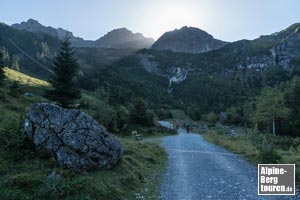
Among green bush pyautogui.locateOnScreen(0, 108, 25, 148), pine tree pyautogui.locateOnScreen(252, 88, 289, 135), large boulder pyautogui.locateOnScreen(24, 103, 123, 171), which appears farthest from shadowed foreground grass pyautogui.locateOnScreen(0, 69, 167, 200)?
pine tree pyautogui.locateOnScreen(252, 88, 289, 135)

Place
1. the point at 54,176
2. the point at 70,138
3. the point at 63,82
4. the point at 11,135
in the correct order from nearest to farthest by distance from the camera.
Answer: the point at 54,176
the point at 70,138
the point at 11,135
the point at 63,82

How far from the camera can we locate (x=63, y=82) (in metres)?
39.3

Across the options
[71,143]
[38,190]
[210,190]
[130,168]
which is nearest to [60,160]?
[71,143]

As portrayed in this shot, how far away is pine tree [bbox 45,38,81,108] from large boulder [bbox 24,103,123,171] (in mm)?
24380

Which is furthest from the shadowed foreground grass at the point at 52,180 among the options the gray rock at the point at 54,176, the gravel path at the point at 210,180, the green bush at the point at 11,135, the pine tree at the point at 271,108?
the pine tree at the point at 271,108

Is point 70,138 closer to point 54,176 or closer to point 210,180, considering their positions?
point 54,176

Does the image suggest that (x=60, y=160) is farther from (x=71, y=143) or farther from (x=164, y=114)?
(x=164, y=114)

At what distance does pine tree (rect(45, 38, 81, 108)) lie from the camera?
38844mm

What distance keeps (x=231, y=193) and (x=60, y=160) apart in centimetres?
763

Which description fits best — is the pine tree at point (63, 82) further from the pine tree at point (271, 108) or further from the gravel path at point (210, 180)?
the pine tree at point (271, 108)

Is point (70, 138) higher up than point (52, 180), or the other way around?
point (70, 138)

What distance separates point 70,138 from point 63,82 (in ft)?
88.9

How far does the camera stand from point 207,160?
2186 centimetres

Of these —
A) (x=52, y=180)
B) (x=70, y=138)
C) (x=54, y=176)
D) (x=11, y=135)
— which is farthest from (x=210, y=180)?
(x=11, y=135)
